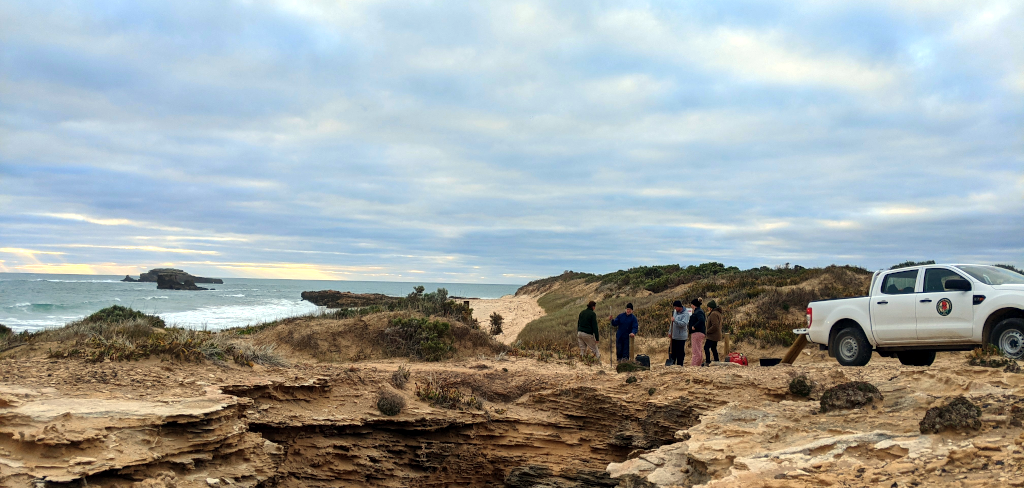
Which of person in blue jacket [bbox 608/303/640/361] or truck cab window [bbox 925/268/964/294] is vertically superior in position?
truck cab window [bbox 925/268/964/294]

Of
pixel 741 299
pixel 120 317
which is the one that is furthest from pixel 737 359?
pixel 120 317

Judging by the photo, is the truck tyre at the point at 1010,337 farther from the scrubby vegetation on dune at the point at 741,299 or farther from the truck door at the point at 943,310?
→ the scrubby vegetation on dune at the point at 741,299

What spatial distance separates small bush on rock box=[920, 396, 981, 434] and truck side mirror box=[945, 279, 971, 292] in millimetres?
3709

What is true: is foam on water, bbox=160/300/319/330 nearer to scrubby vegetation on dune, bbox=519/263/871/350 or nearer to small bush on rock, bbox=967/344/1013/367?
scrubby vegetation on dune, bbox=519/263/871/350

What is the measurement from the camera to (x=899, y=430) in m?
6.57

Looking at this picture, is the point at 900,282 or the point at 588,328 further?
the point at 588,328

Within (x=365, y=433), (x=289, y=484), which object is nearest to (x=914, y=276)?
(x=365, y=433)

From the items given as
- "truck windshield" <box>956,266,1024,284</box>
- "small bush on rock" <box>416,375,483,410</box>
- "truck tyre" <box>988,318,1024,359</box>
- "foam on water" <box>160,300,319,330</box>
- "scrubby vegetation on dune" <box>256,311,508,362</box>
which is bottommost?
"foam on water" <box>160,300,319,330</box>

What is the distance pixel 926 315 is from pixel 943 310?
27 centimetres

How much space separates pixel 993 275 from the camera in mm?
9430

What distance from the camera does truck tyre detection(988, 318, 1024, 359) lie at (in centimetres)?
875

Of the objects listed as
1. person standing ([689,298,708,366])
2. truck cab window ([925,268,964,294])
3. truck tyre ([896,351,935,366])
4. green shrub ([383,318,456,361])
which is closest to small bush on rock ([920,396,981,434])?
truck cab window ([925,268,964,294])

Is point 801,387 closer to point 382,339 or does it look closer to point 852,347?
point 852,347

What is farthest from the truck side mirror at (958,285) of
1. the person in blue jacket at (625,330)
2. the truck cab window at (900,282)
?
the person in blue jacket at (625,330)
